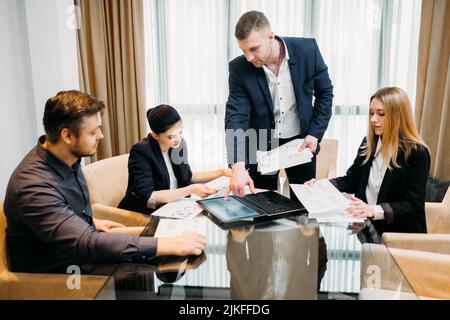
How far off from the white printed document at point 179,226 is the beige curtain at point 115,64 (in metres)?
2.12

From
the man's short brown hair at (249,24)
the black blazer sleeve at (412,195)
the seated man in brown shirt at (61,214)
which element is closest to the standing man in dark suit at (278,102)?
the man's short brown hair at (249,24)

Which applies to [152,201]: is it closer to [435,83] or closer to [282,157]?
[282,157]

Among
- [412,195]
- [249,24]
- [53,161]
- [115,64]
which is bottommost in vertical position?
[412,195]

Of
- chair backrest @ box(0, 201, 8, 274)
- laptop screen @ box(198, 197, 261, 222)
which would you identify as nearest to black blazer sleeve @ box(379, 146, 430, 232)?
laptop screen @ box(198, 197, 261, 222)

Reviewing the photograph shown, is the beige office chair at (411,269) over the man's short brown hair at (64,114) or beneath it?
beneath

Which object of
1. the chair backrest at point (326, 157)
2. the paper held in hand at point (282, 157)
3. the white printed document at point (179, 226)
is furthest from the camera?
the chair backrest at point (326, 157)

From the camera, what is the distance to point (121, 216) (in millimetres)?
1896

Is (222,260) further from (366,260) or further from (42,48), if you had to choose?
(42,48)

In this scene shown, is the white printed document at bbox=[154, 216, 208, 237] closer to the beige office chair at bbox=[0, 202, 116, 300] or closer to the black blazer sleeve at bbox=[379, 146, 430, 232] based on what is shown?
the beige office chair at bbox=[0, 202, 116, 300]

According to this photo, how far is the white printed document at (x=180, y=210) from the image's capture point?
168 centimetres

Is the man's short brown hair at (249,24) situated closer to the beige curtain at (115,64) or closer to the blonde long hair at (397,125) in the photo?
the blonde long hair at (397,125)

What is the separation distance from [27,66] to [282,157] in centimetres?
207

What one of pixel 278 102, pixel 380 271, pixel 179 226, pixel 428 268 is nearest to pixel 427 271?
pixel 428 268

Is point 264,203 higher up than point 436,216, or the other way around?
point 264,203
